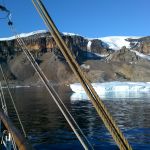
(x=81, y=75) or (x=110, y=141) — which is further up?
(x=81, y=75)

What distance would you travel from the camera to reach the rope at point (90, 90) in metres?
4.82

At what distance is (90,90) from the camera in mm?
5684

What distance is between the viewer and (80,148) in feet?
84.2

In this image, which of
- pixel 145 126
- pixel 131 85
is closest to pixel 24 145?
pixel 145 126

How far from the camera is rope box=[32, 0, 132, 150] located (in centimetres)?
482

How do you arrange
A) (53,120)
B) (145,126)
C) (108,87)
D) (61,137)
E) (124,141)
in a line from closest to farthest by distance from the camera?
(124,141), (61,137), (145,126), (53,120), (108,87)

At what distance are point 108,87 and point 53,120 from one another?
6418 cm

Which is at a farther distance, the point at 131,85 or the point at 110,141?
the point at 131,85

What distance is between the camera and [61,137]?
30.1 metres

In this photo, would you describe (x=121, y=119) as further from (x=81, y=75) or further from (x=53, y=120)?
(x=81, y=75)

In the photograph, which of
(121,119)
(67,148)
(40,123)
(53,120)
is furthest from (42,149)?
(121,119)

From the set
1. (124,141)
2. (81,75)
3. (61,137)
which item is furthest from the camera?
(61,137)

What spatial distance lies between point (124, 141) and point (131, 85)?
4247 inches

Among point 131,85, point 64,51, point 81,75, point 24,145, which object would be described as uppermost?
point 64,51
